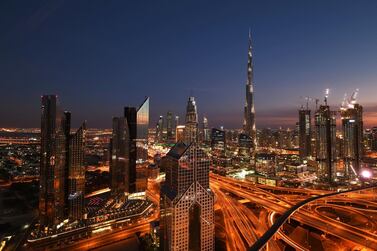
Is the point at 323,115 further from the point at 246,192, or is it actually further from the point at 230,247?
the point at 230,247

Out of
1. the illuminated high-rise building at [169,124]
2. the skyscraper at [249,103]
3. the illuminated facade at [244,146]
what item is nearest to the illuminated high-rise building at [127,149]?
the illuminated facade at [244,146]

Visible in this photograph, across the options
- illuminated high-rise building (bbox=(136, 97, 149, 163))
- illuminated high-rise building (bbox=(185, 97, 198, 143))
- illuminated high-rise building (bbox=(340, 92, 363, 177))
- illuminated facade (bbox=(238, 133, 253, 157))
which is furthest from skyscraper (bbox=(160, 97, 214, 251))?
illuminated facade (bbox=(238, 133, 253, 157))

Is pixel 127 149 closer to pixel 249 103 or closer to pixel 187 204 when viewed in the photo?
pixel 187 204

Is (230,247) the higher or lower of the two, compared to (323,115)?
lower

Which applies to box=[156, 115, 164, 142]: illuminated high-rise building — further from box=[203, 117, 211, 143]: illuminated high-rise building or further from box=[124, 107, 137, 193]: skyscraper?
box=[124, 107, 137, 193]: skyscraper

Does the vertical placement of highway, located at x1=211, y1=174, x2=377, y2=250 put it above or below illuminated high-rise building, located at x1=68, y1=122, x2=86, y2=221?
below

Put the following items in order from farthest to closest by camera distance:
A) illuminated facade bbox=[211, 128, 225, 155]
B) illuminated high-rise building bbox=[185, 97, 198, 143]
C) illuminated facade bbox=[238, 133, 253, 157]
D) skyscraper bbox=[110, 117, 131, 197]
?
illuminated facade bbox=[211, 128, 225, 155] < illuminated facade bbox=[238, 133, 253, 157] < illuminated high-rise building bbox=[185, 97, 198, 143] < skyscraper bbox=[110, 117, 131, 197]

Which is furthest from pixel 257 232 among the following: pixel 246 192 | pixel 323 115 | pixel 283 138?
pixel 283 138

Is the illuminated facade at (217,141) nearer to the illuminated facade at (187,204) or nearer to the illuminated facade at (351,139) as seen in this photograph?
the illuminated facade at (351,139)
